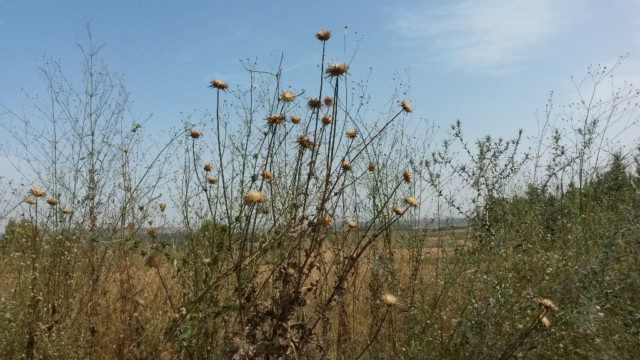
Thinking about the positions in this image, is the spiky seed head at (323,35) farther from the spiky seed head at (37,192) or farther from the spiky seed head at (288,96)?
the spiky seed head at (37,192)

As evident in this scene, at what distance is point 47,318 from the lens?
232cm

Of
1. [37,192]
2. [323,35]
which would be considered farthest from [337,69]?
[37,192]

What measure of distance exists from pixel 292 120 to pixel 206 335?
1.02 metres

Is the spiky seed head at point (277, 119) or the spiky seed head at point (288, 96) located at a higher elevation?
the spiky seed head at point (288, 96)

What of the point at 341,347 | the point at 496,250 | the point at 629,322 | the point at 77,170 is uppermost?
the point at 77,170

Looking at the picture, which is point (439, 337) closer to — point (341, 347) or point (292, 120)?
point (341, 347)

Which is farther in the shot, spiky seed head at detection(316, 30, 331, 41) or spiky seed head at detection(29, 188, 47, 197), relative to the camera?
spiky seed head at detection(29, 188, 47, 197)

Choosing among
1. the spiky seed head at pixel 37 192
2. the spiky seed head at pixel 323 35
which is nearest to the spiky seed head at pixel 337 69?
the spiky seed head at pixel 323 35

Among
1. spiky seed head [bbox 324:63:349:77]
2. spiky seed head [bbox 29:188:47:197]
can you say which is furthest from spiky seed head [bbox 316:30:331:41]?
spiky seed head [bbox 29:188:47:197]

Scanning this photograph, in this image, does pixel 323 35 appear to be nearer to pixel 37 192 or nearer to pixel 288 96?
pixel 288 96

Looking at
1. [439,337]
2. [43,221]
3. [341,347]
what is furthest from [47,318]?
[439,337]

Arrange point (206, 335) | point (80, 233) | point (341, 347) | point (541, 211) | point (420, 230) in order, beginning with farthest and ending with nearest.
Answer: point (541, 211) → point (420, 230) → point (80, 233) → point (341, 347) → point (206, 335)

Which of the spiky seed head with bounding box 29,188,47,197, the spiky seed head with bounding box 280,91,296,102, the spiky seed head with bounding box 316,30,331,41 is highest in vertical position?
the spiky seed head with bounding box 316,30,331,41

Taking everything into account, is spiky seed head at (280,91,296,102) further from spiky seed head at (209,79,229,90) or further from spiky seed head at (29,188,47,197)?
spiky seed head at (29,188,47,197)
